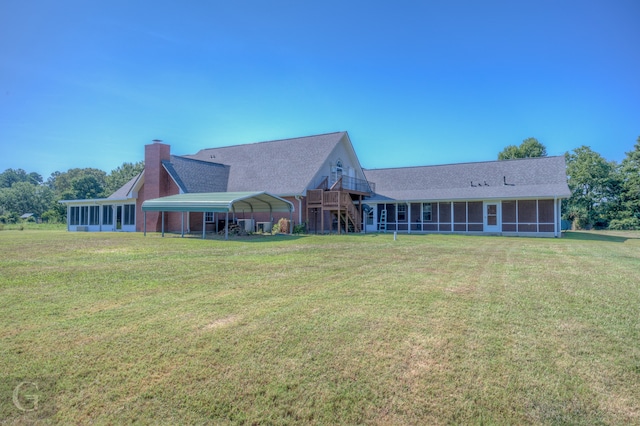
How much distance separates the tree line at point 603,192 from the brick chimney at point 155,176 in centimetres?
4223

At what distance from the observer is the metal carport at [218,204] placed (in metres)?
17.0

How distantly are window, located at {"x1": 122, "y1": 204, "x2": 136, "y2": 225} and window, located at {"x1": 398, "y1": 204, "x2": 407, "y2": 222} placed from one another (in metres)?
20.3

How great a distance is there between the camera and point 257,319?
4.50 meters

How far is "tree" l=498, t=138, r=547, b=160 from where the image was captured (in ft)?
157

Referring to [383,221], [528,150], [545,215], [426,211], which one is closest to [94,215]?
[383,221]

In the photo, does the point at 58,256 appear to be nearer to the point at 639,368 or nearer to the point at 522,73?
the point at 639,368

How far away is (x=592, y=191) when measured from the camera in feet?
133

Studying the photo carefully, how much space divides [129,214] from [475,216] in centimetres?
2565

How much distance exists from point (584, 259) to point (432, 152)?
33.7 metres

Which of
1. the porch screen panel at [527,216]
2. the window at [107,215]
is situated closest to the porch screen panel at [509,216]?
the porch screen panel at [527,216]

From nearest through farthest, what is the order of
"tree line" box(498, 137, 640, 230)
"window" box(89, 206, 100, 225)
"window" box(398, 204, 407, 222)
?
"window" box(398, 204, 407, 222), "window" box(89, 206, 100, 225), "tree line" box(498, 137, 640, 230)

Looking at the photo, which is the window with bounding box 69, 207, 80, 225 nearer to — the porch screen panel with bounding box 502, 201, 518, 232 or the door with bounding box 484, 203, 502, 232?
the door with bounding box 484, 203, 502, 232

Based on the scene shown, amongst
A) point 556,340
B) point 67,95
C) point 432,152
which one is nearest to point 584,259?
point 556,340

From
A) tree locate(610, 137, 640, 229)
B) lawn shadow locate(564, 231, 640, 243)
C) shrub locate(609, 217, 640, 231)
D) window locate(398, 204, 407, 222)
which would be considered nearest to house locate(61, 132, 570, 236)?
window locate(398, 204, 407, 222)
